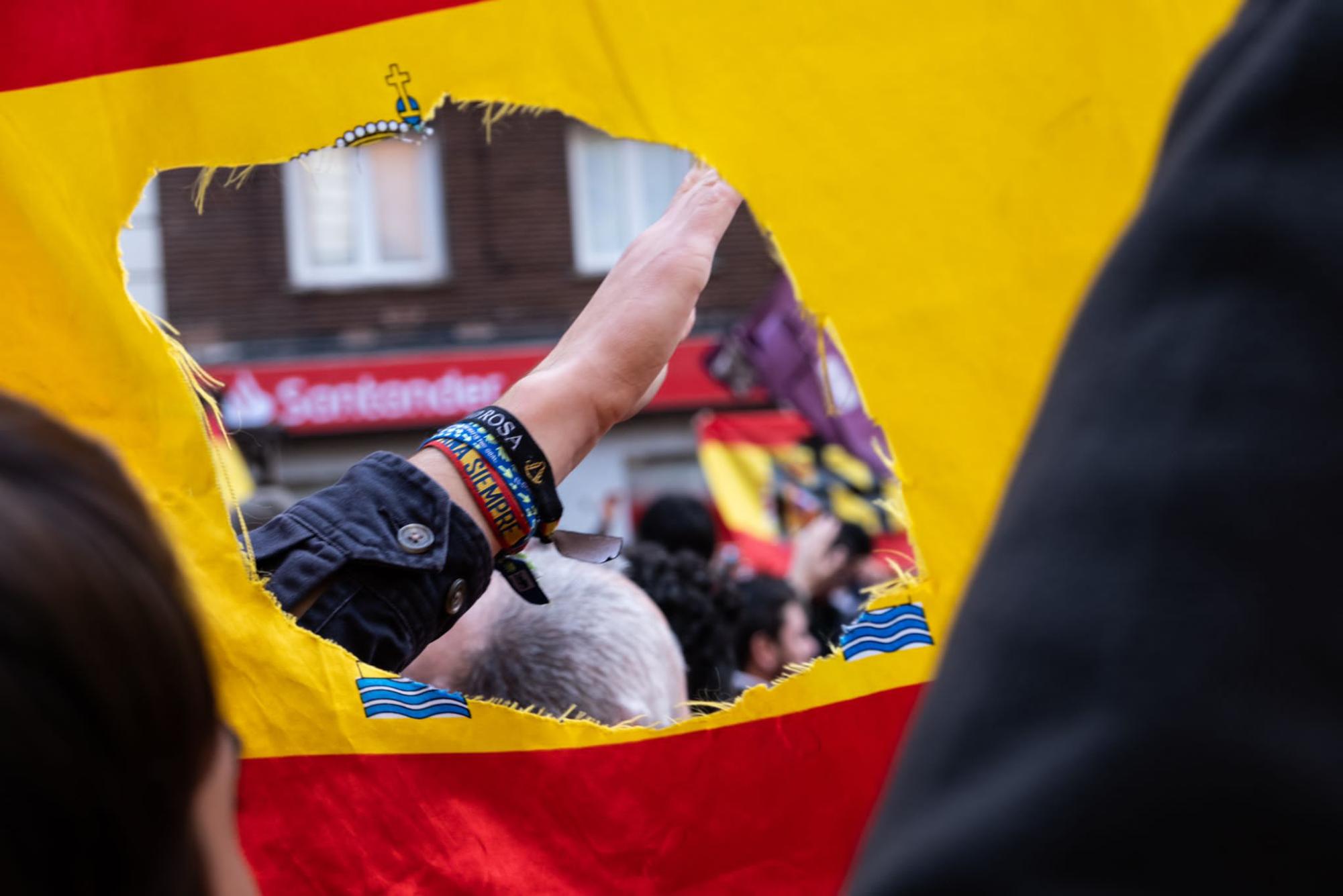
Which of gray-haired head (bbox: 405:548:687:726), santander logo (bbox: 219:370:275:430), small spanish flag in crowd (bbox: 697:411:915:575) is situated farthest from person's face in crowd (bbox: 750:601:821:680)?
santander logo (bbox: 219:370:275:430)

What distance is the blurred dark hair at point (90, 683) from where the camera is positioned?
41cm

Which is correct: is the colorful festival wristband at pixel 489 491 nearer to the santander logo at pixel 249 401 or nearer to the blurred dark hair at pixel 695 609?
the blurred dark hair at pixel 695 609

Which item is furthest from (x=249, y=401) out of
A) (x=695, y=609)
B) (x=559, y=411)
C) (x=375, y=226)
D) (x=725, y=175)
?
(x=725, y=175)

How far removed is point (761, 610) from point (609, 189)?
6.63 metres

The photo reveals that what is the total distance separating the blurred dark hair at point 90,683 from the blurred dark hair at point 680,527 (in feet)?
9.12

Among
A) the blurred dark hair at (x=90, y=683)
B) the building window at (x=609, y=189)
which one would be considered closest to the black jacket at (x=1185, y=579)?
the blurred dark hair at (x=90, y=683)

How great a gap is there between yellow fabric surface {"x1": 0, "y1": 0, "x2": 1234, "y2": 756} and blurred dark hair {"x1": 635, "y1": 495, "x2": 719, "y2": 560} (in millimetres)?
2112

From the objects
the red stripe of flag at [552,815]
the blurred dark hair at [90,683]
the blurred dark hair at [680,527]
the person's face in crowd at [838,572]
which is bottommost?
the person's face in crowd at [838,572]

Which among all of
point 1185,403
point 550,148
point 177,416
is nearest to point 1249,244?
point 1185,403

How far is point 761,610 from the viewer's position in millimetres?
3238

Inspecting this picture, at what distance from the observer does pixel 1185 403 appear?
1.18 feet

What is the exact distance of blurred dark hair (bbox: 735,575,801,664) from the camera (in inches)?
123

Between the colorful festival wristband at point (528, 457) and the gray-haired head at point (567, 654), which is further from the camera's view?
the gray-haired head at point (567, 654)

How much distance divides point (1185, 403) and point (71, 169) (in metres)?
1.09
